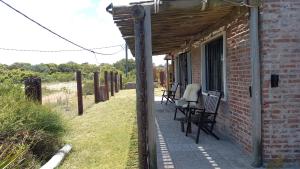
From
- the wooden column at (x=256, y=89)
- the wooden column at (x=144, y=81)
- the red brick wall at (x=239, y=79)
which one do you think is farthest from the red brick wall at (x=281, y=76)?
the wooden column at (x=144, y=81)

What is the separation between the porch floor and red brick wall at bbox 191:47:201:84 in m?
2.82

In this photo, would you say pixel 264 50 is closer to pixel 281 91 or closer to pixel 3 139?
pixel 281 91

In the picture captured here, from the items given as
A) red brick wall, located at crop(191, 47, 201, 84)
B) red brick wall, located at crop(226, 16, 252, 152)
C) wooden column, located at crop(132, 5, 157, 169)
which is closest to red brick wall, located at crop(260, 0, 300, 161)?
red brick wall, located at crop(226, 16, 252, 152)

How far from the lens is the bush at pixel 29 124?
6.45m

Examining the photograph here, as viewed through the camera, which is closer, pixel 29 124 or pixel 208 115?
pixel 29 124

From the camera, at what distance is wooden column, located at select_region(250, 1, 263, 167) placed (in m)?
6.09

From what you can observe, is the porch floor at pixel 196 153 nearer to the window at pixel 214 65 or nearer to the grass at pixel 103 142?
the grass at pixel 103 142

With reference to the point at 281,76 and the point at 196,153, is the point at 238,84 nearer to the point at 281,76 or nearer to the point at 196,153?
the point at 281,76

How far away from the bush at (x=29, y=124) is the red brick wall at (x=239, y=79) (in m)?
3.27

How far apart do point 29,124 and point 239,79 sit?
3.66 metres

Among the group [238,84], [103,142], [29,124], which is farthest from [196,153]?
[29,124]

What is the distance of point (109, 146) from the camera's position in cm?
844

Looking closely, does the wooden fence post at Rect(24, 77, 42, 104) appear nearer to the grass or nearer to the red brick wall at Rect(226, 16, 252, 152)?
the grass

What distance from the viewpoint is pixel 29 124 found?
23.0 ft
